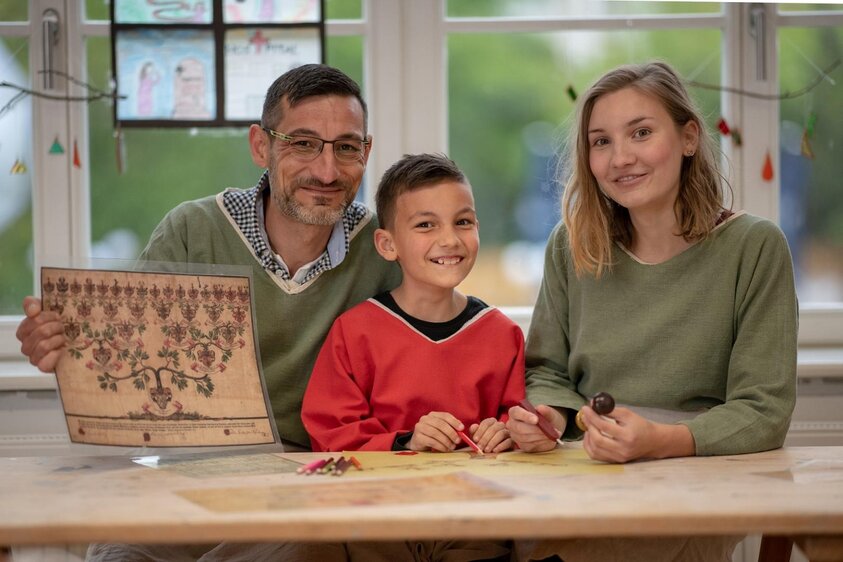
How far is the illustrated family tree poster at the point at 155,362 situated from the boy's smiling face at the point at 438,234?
Result: 1.32ft

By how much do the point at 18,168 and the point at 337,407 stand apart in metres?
1.54

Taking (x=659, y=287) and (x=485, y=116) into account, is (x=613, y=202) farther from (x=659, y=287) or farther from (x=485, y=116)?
(x=485, y=116)

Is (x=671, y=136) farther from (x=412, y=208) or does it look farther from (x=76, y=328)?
(x=76, y=328)

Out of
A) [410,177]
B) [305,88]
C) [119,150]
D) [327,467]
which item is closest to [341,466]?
[327,467]

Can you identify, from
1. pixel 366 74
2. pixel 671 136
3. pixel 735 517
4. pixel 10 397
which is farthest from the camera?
pixel 366 74

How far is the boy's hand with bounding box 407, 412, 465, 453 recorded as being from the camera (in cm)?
173

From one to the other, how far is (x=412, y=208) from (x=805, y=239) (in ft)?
5.22

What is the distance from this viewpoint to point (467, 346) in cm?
197

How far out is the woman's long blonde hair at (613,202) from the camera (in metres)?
1.94

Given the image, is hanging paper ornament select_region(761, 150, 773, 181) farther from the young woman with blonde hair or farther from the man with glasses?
the man with glasses

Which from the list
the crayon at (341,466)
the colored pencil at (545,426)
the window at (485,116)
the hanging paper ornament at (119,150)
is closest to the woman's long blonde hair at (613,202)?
the colored pencil at (545,426)

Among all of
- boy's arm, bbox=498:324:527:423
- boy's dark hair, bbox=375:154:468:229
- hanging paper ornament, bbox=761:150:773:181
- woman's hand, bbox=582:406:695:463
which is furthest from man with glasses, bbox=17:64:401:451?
hanging paper ornament, bbox=761:150:773:181

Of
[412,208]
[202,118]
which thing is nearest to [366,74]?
[202,118]

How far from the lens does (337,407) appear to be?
1.90 m
